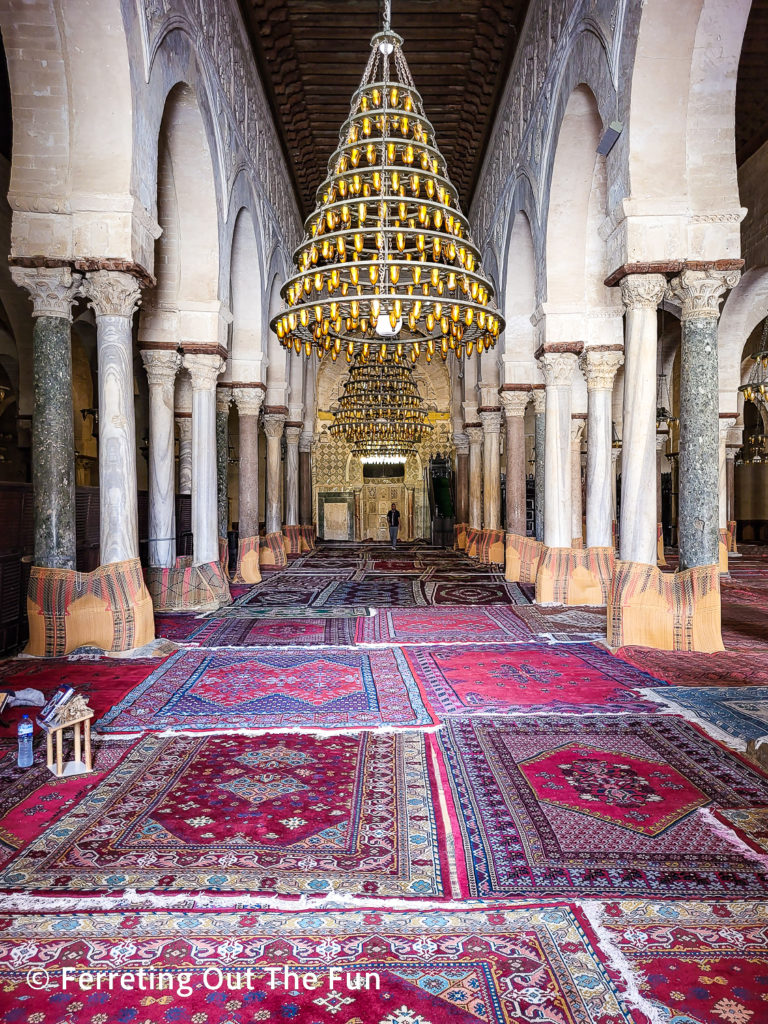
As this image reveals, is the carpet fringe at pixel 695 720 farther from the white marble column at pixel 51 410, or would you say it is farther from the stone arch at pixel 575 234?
the stone arch at pixel 575 234

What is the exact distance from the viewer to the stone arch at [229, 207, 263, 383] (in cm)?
1093

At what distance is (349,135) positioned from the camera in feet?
20.7

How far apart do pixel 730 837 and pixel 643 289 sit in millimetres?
4513

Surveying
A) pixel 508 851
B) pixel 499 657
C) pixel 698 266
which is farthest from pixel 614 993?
pixel 698 266

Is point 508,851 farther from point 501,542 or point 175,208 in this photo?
point 501,542

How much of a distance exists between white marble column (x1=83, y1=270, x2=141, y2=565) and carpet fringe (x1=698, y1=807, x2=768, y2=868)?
15.2 feet

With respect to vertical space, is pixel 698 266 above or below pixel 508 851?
above

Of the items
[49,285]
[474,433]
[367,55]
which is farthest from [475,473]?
[49,285]

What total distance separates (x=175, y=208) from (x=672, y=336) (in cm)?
1213

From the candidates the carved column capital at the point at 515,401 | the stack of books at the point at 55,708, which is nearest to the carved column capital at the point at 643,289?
the stack of books at the point at 55,708

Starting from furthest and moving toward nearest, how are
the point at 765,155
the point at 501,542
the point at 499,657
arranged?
the point at 501,542 < the point at 765,155 < the point at 499,657

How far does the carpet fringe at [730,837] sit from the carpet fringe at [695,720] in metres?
0.83

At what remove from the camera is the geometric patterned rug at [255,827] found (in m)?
2.31

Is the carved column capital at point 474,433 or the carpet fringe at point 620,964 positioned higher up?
the carved column capital at point 474,433
